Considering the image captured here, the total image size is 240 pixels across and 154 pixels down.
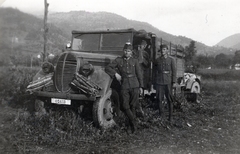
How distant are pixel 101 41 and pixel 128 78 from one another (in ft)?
6.90

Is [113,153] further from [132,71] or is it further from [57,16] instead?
[57,16]

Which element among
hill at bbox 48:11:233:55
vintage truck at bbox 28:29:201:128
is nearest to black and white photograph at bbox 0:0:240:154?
vintage truck at bbox 28:29:201:128

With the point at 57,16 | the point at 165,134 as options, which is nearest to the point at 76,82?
the point at 165,134

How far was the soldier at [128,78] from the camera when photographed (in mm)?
4996

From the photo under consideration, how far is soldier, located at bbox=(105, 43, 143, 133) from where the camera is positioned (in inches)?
197

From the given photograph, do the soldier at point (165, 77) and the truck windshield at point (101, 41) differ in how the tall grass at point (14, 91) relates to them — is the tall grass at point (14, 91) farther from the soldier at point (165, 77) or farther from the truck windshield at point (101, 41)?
the soldier at point (165, 77)

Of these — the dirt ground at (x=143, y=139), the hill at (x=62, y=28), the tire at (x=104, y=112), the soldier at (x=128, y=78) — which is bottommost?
the dirt ground at (x=143, y=139)

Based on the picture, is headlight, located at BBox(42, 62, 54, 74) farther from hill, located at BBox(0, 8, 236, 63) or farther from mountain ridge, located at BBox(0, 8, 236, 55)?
mountain ridge, located at BBox(0, 8, 236, 55)

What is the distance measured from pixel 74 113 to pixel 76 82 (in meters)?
0.78

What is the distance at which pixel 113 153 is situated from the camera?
3.87 m

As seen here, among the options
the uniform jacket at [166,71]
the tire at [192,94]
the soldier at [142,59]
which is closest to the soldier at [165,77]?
the uniform jacket at [166,71]

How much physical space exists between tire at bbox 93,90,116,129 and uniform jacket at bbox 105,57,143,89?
439 mm

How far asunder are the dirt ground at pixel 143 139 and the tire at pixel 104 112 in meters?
0.17

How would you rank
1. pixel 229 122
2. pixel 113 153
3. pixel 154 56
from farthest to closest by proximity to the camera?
1. pixel 154 56
2. pixel 229 122
3. pixel 113 153
